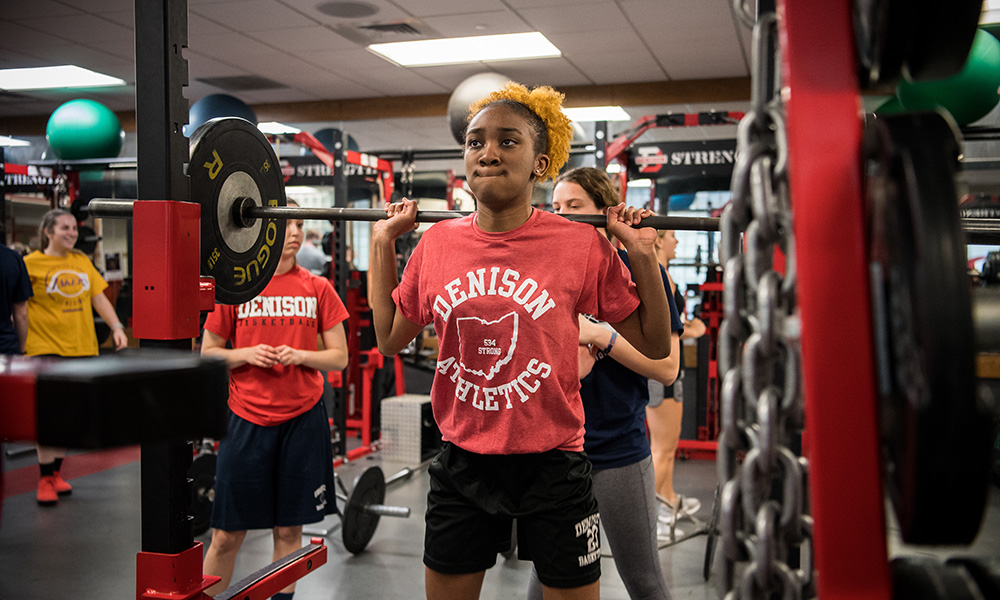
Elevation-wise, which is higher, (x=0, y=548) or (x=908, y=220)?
(x=908, y=220)

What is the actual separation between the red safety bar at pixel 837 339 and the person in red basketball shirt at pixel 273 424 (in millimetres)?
2162

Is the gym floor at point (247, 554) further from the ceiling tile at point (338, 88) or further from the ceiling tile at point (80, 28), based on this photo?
the ceiling tile at point (338, 88)

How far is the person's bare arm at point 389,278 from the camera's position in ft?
5.62

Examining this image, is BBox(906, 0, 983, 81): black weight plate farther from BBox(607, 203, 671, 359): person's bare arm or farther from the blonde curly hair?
the blonde curly hair

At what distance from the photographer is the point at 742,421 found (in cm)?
70

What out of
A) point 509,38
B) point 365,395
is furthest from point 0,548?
point 509,38

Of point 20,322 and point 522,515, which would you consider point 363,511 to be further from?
point 20,322

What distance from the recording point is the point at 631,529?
1.90m

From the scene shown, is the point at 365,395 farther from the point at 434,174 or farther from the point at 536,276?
the point at 536,276

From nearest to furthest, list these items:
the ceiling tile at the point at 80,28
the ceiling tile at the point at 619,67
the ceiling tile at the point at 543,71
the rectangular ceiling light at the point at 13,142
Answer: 1. the ceiling tile at the point at 80,28
2. the ceiling tile at the point at 619,67
3. the ceiling tile at the point at 543,71
4. the rectangular ceiling light at the point at 13,142

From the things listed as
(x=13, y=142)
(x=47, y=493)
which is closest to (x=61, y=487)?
(x=47, y=493)

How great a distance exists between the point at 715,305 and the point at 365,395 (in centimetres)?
269

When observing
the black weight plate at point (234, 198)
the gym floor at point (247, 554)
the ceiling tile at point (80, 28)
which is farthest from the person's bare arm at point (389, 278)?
the ceiling tile at point (80, 28)

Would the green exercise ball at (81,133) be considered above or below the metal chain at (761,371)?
above
